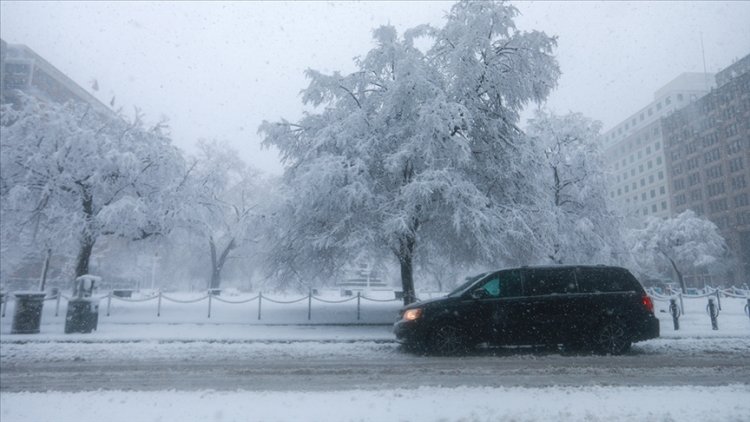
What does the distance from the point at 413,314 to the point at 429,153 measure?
5.63 meters

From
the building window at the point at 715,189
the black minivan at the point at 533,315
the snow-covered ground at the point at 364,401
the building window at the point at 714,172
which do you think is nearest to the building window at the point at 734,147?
the building window at the point at 714,172

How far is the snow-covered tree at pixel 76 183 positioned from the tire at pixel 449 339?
1419 cm

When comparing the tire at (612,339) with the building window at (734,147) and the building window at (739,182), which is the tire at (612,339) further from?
the building window at (734,147)

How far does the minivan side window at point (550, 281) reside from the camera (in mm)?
10047

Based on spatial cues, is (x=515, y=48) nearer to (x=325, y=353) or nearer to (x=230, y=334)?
(x=325, y=353)

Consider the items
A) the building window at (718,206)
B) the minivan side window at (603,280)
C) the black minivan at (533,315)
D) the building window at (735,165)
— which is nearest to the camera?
the black minivan at (533,315)

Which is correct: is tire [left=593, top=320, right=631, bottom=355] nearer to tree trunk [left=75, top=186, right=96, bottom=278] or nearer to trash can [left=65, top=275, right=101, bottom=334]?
trash can [left=65, top=275, right=101, bottom=334]

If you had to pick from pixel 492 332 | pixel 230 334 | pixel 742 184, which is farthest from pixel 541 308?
pixel 742 184

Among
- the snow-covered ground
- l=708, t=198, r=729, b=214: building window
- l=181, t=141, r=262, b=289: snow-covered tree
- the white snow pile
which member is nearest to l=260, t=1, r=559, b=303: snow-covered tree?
l=181, t=141, r=262, b=289: snow-covered tree

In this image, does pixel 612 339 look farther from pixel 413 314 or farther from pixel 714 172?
pixel 714 172

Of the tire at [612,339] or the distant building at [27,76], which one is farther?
the distant building at [27,76]

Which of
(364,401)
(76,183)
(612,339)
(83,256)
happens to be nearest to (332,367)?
(364,401)

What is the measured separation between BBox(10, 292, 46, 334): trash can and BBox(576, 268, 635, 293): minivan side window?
15710mm

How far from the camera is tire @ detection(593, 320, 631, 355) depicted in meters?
9.96
